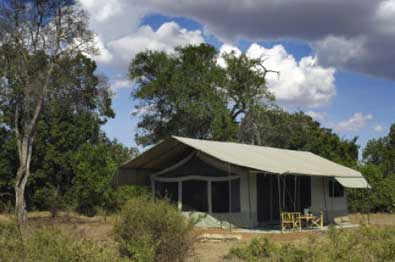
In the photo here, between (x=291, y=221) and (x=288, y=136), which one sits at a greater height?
(x=288, y=136)

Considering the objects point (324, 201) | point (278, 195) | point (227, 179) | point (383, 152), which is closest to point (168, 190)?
point (227, 179)

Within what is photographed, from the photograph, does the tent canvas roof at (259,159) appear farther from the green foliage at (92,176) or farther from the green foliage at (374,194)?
the green foliage at (92,176)

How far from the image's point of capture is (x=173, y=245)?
768cm

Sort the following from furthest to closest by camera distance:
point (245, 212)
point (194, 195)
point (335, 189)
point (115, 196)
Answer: point (115, 196) < point (335, 189) < point (194, 195) < point (245, 212)

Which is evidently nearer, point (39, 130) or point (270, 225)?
point (270, 225)

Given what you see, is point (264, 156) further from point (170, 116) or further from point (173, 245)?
point (170, 116)

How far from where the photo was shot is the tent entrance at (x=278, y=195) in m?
17.7

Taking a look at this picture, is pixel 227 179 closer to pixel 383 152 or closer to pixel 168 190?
pixel 168 190

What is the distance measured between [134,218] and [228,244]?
4.83 m

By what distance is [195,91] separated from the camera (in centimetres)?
3086

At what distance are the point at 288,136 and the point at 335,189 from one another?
12.6 m

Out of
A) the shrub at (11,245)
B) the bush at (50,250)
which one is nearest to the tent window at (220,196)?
the shrub at (11,245)

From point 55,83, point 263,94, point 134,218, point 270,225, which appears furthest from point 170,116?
point 134,218

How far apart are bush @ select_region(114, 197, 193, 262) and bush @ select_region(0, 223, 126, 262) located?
1.28 meters
